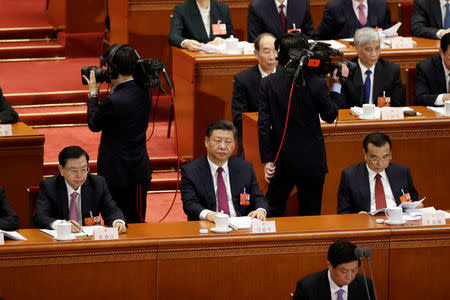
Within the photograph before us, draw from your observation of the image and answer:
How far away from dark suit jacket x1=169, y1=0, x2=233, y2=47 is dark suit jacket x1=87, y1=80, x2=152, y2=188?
1964 mm

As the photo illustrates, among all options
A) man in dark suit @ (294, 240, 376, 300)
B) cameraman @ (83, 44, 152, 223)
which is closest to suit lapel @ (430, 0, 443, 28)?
cameraman @ (83, 44, 152, 223)

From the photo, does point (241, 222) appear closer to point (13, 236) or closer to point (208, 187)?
point (208, 187)

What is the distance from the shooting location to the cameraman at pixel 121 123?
491 centimetres

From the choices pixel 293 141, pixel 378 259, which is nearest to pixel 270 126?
pixel 293 141

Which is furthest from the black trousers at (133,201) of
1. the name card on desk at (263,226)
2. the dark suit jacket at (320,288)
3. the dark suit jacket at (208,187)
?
the dark suit jacket at (320,288)

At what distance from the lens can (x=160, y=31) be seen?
25.4 feet

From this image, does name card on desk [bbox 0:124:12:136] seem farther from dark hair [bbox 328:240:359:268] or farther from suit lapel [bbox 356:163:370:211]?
dark hair [bbox 328:240:359:268]

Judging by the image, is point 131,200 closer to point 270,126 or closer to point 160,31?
point 270,126

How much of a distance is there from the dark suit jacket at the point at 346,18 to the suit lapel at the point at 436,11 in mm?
356

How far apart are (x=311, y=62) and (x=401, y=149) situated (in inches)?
48.2

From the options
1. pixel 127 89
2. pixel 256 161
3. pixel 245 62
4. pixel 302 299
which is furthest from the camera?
pixel 245 62

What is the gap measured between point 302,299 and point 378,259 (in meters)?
0.59

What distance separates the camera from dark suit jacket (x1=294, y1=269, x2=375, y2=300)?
402 centimetres

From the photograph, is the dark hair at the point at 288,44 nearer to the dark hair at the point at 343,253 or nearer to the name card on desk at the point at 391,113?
the name card on desk at the point at 391,113
